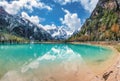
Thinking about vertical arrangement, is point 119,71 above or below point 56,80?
above

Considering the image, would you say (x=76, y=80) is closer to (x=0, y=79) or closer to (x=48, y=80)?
(x=48, y=80)

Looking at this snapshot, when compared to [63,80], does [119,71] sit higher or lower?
higher

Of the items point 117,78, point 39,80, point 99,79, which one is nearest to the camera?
point 117,78

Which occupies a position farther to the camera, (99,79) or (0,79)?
(0,79)

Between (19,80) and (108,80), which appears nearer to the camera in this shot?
(108,80)

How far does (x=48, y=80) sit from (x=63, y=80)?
1.83m

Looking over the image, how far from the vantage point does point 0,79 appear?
29484mm

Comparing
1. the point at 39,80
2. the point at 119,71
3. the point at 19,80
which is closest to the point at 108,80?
the point at 119,71

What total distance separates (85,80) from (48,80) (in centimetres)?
447

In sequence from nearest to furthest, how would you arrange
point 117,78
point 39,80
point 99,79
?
point 117,78 < point 99,79 < point 39,80

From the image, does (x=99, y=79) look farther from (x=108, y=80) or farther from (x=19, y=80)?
(x=19, y=80)

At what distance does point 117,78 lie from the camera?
22.0m

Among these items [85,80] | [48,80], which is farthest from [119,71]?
[48,80]

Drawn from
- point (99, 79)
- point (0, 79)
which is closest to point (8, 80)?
point (0, 79)
